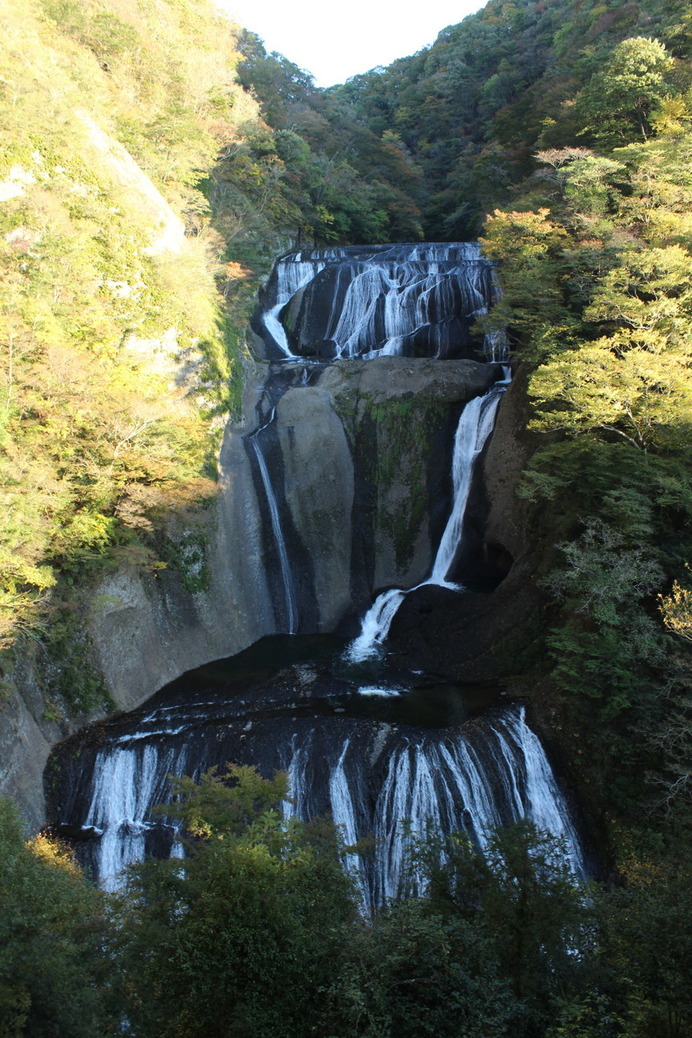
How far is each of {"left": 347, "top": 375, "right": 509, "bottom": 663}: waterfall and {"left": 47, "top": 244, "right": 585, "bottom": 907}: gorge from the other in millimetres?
71

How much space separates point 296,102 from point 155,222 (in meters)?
28.6

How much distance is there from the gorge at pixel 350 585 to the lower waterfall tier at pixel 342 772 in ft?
0.12

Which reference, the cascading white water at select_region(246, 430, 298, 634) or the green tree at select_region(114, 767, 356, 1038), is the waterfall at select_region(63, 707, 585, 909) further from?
the cascading white water at select_region(246, 430, 298, 634)

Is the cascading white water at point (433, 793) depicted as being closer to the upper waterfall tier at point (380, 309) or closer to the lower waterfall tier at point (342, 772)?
the lower waterfall tier at point (342, 772)

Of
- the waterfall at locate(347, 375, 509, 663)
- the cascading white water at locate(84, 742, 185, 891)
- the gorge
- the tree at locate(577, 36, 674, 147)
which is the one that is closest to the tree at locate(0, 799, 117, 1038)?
the cascading white water at locate(84, 742, 185, 891)

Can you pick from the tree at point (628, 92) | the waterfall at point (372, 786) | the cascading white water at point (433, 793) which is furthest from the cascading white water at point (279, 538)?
the tree at point (628, 92)

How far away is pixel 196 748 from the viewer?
1162 centimetres

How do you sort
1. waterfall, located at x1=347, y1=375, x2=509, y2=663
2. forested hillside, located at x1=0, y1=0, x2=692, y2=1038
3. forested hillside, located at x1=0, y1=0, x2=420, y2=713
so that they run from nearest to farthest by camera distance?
forested hillside, located at x1=0, y1=0, x2=692, y2=1038, forested hillside, located at x1=0, y1=0, x2=420, y2=713, waterfall, located at x1=347, y1=375, x2=509, y2=663

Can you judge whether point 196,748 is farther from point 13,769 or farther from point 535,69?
point 535,69

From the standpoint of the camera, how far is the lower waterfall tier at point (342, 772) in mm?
10602

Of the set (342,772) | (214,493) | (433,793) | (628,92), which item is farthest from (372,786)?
(628,92)

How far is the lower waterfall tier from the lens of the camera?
10602 millimetres

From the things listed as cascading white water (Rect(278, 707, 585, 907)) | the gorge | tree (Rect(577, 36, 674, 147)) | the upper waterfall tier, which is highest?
tree (Rect(577, 36, 674, 147))

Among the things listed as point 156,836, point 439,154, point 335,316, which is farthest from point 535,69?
point 156,836
